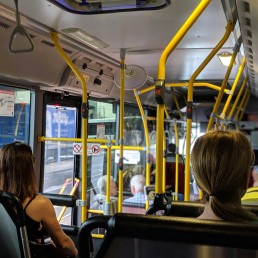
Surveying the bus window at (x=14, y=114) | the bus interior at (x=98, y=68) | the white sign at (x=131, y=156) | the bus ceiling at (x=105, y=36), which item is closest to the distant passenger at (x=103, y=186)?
the bus interior at (x=98, y=68)

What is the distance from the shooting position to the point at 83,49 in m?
3.66

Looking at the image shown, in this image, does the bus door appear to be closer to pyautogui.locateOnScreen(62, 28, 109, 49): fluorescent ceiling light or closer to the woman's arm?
pyautogui.locateOnScreen(62, 28, 109, 49): fluorescent ceiling light

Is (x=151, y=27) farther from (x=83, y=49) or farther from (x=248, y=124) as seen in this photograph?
(x=248, y=124)

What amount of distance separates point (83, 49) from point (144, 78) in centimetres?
69

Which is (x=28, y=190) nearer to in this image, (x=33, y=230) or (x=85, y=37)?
(x=33, y=230)

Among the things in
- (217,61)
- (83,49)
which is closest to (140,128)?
(217,61)

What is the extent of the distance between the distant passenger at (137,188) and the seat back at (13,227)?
3.79 m

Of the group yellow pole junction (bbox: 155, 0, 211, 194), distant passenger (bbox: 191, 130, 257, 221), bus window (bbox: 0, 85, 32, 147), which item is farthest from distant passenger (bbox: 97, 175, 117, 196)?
distant passenger (bbox: 191, 130, 257, 221)

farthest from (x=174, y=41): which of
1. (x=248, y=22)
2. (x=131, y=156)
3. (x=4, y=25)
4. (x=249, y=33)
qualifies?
(x=131, y=156)

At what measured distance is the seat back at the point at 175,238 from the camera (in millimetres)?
898

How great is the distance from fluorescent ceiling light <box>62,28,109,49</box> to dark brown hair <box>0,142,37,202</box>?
1.17m

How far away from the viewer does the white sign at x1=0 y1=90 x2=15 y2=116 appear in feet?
11.2

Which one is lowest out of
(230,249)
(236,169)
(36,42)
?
(230,249)

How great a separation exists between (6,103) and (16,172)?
1.35 m
